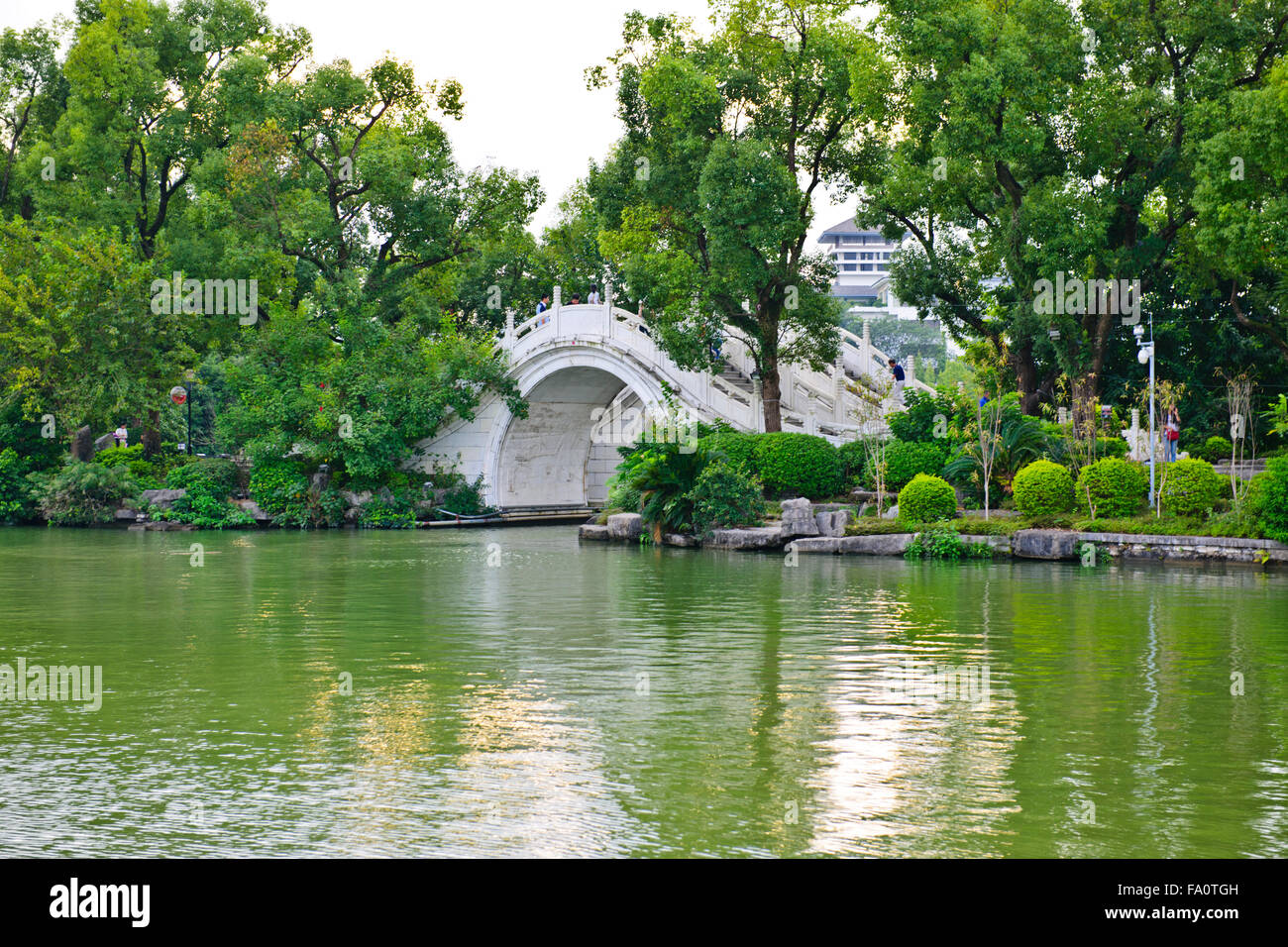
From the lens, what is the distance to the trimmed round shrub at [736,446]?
26891mm

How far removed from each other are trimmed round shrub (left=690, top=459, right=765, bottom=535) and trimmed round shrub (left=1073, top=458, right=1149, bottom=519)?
6.03m

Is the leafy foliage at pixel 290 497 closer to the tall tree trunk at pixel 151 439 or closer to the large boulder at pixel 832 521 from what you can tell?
the tall tree trunk at pixel 151 439

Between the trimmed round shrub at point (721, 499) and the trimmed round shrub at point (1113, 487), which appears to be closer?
the trimmed round shrub at point (1113, 487)

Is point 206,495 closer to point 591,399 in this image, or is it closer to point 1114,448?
point 591,399

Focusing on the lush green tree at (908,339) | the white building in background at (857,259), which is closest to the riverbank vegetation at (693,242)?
the lush green tree at (908,339)

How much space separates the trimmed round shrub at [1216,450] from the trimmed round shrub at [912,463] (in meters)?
4.98

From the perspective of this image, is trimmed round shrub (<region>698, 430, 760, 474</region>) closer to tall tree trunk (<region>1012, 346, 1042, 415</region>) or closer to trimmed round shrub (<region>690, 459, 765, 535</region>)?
trimmed round shrub (<region>690, 459, 765, 535</region>)

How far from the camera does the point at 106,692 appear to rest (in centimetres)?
1002

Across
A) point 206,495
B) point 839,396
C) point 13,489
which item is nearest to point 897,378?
point 839,396
